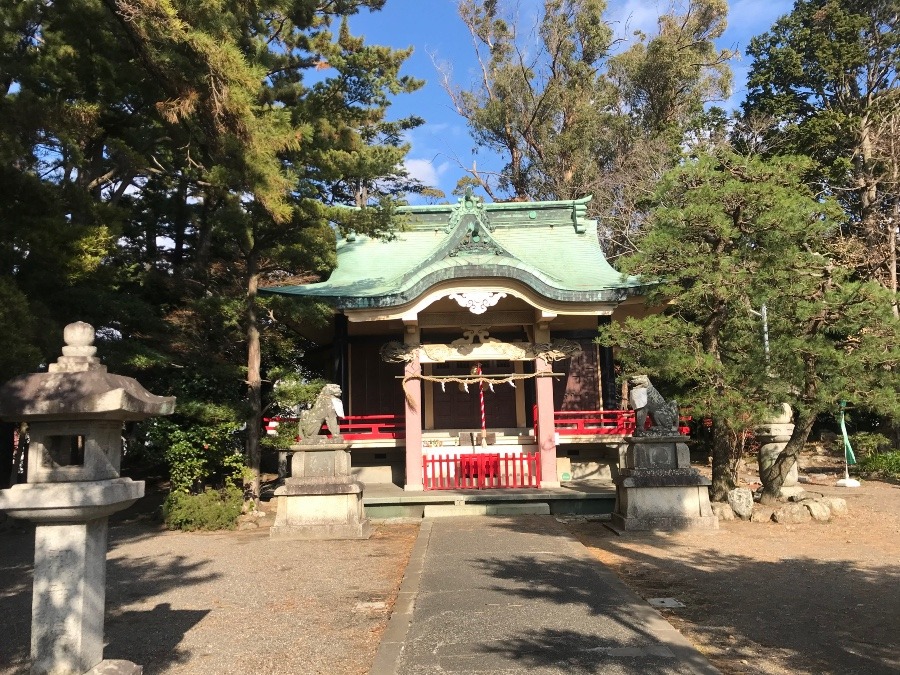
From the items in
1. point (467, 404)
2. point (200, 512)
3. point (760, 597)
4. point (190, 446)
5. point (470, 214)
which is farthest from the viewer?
point (467, 404)

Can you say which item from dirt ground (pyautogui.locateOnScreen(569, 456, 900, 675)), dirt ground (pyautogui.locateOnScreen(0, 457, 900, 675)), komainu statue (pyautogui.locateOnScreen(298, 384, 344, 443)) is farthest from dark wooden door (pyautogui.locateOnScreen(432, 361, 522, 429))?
komainu statue (pyautogui.locateOnScreen(298, 384, 344, 443))

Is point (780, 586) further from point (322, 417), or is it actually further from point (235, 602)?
point (322, 417)

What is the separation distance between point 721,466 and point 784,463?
0.94 m

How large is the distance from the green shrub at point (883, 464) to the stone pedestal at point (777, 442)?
19.0 feet

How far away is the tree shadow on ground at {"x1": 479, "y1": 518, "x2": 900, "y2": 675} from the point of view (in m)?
4.36

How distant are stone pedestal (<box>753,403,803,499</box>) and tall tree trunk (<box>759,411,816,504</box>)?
304mm

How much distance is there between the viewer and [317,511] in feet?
31.4

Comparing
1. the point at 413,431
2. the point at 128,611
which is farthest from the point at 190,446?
the point at 128,611

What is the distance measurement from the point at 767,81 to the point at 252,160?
2195cm

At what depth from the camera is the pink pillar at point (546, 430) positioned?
12.2 meters

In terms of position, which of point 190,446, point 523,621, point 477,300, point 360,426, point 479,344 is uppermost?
point 477,300

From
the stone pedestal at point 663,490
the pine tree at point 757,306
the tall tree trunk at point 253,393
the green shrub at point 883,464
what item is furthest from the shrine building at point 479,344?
the green shrub at point 883,464

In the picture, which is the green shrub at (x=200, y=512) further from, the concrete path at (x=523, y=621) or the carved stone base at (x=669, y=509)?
the carved stone base at (x=669, y=509)

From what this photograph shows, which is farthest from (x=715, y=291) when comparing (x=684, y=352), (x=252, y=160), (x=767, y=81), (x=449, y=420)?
(x=767, y=81)
